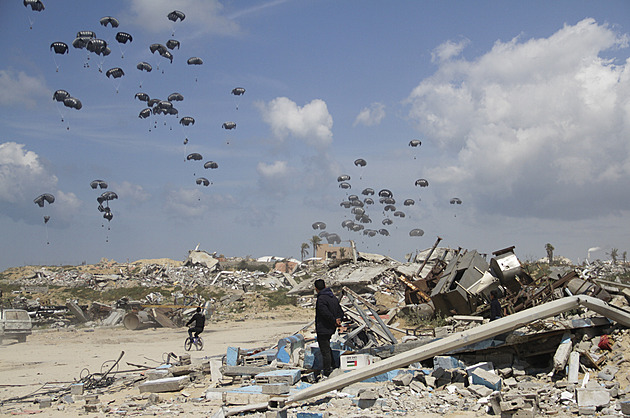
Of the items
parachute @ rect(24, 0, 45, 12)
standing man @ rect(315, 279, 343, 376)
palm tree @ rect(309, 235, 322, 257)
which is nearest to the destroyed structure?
standing man @ rect(315, 279, 343, 376)

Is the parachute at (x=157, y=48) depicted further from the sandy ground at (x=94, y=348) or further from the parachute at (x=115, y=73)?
the sandy ground at (x=94, y=348)

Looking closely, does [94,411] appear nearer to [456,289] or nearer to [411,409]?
[411,409]

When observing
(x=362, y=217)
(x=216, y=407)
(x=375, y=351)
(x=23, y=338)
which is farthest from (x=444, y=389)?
(x=362, y=217)

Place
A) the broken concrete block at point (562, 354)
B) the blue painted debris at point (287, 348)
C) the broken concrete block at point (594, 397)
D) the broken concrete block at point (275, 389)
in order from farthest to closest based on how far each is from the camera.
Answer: the blue painted debris at point (287, 348) → the broken concrete block at point (562, 354) → the broken concrete block at point (275, 389) → the broken concrete block at point (594, 397)

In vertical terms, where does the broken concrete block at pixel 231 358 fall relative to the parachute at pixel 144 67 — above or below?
below

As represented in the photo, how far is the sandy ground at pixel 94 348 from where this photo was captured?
36.8ft

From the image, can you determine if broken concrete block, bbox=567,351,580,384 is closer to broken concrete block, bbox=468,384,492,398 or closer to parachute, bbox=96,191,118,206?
broken concrete block, bbox=468,384,492,398

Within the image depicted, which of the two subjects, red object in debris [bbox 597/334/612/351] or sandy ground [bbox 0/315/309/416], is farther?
sandy ground [bbox 0/315/309/416]

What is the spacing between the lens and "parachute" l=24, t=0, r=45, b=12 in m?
21.4

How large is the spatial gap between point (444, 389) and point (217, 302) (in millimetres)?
25016

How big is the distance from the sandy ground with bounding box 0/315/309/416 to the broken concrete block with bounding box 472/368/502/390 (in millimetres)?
4361

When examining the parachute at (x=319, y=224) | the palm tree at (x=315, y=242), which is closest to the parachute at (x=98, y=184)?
the parachute at (x=319, y=224)

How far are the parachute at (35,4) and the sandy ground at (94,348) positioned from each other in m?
13.8

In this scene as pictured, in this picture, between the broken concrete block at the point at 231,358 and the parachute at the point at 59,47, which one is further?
the parachute at the point at 59,47
